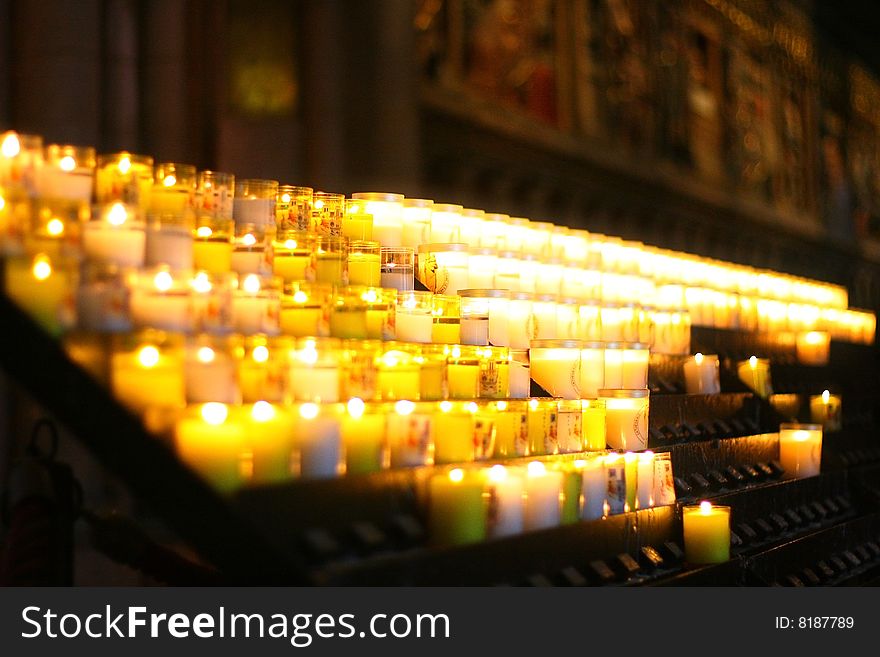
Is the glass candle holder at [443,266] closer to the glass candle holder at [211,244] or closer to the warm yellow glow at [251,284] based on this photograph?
the glass candle holder at [211,244]

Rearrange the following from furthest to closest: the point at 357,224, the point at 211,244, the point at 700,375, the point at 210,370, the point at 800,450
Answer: the point at 800,450 → the point at 700,375 → the point at 357,224 → the point at 211,244 → the point at 210,370

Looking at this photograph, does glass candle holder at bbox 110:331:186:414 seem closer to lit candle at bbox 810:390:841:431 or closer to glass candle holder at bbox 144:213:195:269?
glass candle holder at bbox 144:213:195:269

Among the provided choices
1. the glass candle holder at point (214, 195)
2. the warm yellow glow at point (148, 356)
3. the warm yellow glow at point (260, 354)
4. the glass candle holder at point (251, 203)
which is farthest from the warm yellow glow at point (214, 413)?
the glass candle holder at point (251, 203)

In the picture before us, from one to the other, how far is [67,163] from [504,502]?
1275 mm

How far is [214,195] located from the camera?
141 inches

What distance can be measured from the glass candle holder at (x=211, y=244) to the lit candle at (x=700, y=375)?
2.39 meters

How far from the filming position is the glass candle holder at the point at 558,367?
427 centimetres

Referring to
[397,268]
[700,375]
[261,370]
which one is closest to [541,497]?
[261,370]

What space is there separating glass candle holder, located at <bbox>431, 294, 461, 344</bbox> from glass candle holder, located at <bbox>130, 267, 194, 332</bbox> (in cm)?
111

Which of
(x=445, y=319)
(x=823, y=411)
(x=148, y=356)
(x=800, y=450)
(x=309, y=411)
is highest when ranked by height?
(x=445, y=319)

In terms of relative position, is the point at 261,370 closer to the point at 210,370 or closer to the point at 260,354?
the point at 260,354

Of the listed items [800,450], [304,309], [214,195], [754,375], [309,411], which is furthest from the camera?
[754,375]

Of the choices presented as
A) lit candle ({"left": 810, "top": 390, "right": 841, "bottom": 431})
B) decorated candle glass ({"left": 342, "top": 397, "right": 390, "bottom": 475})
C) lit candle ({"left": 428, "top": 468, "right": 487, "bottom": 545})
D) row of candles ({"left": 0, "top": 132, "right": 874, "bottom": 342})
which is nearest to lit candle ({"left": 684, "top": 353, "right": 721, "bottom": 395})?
row of candles ({"left": 0, "top": 132, "right": 874, "bottom": 342})

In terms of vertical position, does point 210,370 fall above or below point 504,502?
above
